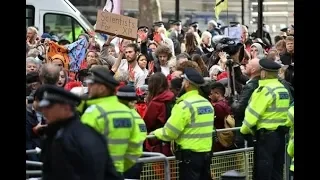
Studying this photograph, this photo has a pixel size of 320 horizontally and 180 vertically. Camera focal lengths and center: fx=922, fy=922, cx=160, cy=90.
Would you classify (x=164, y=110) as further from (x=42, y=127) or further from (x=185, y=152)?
(x=42, y=127)

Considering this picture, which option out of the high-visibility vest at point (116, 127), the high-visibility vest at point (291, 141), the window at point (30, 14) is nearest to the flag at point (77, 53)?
the window at point (30, 14)

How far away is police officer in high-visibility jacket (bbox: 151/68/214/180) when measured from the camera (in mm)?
9508

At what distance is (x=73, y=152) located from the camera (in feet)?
21.7

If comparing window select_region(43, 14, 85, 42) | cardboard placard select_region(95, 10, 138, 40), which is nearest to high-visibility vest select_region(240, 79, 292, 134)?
cardboard placard select_region(95, 10, 138, 40)

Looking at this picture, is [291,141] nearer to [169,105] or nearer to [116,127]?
[169,105]

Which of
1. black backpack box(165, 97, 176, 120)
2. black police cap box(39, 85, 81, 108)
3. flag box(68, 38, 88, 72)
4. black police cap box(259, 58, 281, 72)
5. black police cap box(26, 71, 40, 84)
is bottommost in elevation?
black backpack box(165, 97, 176, 120)

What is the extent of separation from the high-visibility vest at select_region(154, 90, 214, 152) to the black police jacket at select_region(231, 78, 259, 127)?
1.38 meters

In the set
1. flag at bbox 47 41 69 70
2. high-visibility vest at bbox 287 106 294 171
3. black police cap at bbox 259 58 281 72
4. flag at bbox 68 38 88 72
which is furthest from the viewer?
flag at bbox 68 38 88 72

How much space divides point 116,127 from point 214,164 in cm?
291

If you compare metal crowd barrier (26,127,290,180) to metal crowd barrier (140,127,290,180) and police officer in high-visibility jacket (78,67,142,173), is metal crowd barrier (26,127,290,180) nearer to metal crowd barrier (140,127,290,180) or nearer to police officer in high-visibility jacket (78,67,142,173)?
metal crowd barrier (140,127,290,180)

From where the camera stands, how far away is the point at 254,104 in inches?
416
